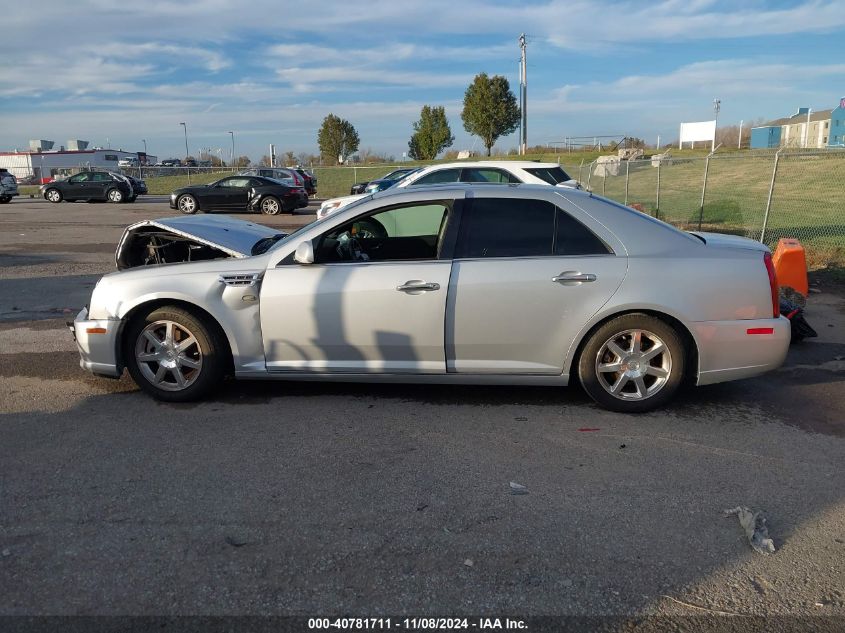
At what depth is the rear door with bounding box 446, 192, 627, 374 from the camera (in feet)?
15.7

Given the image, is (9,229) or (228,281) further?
(9,229)

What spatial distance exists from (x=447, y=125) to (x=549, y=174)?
52834 millimetres

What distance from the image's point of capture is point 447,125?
64.4 m

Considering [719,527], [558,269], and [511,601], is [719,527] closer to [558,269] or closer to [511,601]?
[511,601]

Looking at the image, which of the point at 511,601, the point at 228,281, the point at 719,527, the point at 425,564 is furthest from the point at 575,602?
the point at 228,281

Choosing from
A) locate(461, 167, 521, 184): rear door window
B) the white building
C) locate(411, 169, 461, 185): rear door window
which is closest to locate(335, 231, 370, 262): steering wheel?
locate(461, 167, 521, 184): rear door window

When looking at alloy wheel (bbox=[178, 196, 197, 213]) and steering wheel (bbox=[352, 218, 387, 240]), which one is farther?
alloy wheel (bbox=[178, 196, 197, 213])

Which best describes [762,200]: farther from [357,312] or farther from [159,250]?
[357,312]

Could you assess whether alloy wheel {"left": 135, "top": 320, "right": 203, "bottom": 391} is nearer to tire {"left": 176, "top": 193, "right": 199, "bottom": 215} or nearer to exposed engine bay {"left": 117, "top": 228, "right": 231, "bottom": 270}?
exposed engine bay {"left": 117, "top": 228, "right": 231, "bottom": 270}

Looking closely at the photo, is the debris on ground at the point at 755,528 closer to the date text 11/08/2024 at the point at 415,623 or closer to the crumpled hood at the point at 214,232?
the date text 11/08/2024 at the point at 415,623

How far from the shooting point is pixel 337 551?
10.5 ft

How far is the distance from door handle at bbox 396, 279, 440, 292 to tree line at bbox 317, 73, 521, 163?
56598mm

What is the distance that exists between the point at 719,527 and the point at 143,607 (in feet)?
8.51

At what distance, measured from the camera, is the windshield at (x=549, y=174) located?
13.4 m
